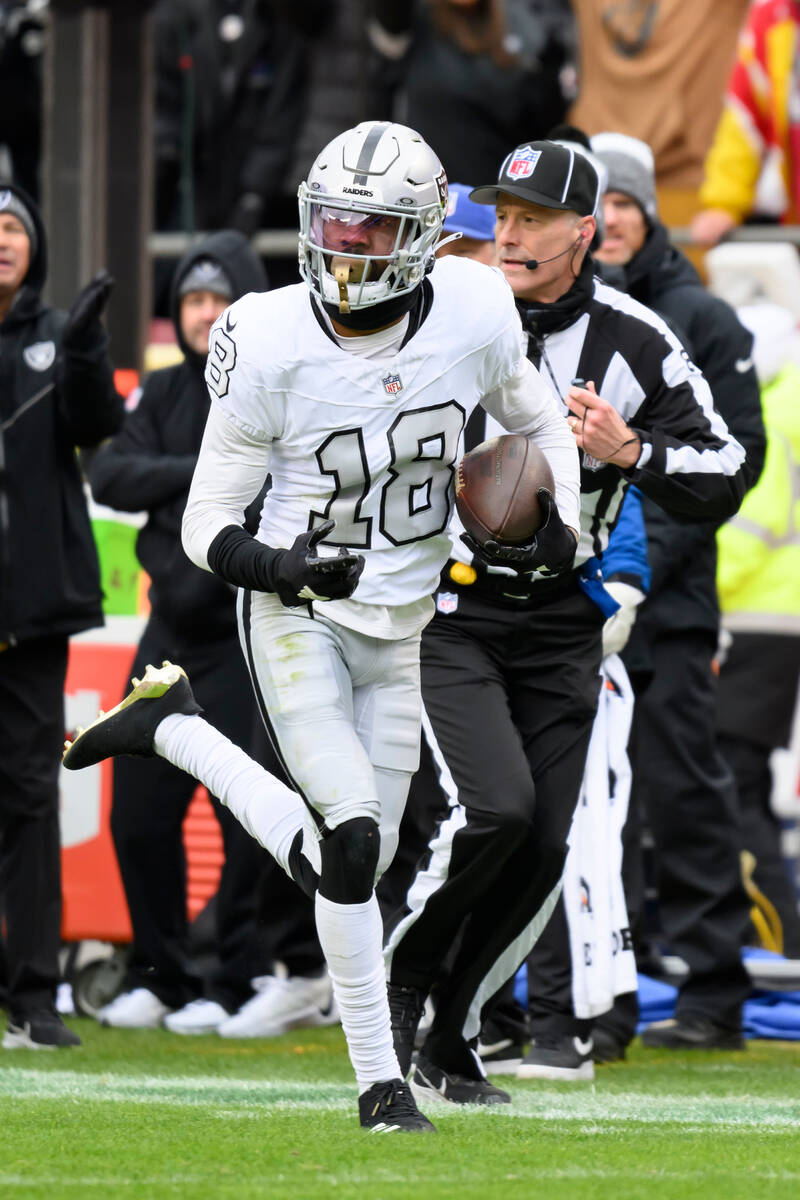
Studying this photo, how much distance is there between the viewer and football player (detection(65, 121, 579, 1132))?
13.7ft

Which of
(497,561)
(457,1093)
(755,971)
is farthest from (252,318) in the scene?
(755,971)

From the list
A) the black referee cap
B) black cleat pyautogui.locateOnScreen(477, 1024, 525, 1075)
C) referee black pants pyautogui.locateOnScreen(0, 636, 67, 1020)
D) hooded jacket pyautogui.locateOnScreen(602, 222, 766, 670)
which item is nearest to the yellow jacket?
hooded jacket pyautogui.locateOnScreen(602, 222, 766, 670)

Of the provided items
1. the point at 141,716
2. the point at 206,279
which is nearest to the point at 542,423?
the point at 141,716

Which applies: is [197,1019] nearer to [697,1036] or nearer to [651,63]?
[697,1036]

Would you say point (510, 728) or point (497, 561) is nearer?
point (497, 561)

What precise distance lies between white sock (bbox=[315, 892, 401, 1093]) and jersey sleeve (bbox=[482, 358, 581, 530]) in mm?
1009

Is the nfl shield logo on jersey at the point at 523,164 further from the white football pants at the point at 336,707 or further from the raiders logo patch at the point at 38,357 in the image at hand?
the raiders logo patch at the point at 38,357

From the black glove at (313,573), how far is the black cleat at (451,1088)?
1.36 m

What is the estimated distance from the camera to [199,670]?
6586 mm

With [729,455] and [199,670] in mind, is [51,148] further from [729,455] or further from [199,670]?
[729,455]

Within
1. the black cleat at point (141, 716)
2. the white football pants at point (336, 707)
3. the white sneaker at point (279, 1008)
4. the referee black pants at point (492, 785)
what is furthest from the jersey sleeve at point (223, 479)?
the white sneaker at point (279, 1008)

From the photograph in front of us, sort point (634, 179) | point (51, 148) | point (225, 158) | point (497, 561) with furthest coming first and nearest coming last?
1. point (225, 158)
2. point (51, 148)
3. point (634, 179)
4. point (497, 561)

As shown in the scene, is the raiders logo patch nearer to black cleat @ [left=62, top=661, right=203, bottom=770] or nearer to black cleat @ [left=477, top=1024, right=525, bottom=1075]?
black cleat @ [left=62, top=661, right=203, bottom=770]

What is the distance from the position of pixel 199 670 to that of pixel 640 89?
398cm
